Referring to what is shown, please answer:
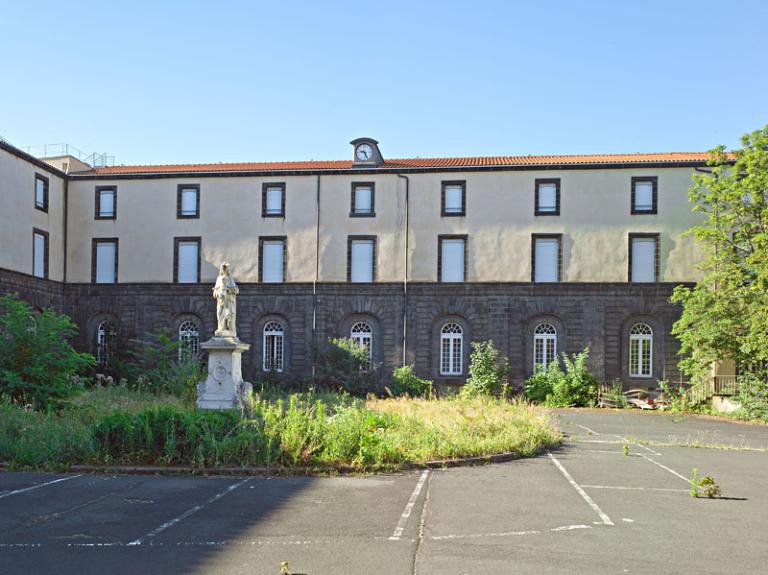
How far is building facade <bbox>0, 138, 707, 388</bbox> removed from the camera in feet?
120

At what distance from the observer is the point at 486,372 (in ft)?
119

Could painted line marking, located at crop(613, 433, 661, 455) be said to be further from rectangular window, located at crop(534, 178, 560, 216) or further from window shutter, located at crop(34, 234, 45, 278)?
window shutter, located at crop(34, 234, 45, 278)

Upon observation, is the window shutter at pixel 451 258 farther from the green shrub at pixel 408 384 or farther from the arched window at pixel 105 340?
the arched window at pixel 105 340

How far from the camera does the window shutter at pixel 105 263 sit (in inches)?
1586

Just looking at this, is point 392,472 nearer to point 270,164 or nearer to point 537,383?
point 537,383

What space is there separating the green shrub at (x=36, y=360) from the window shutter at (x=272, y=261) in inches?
718

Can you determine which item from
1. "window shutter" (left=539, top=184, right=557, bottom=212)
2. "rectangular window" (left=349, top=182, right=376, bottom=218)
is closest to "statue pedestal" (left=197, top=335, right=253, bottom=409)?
"rectangular window" (left=349, top=182, right=376, bottom=218)

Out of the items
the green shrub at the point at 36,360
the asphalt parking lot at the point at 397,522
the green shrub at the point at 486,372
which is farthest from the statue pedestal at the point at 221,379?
the green shrub at the point at 486,372

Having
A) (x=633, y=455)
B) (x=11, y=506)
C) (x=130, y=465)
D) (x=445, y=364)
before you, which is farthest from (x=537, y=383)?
(x=11, y=506)

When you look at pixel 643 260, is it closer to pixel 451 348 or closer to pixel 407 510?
pixel 451 348

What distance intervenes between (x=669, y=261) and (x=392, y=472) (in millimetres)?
25758

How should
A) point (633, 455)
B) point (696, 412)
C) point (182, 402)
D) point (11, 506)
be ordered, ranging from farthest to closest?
point (696, 412)
point (182, 402)
point (633, 455)
point (11, 506)

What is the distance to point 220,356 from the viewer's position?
23.0m

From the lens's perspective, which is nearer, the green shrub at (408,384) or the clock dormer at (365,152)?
the green shrub at (408,384)
